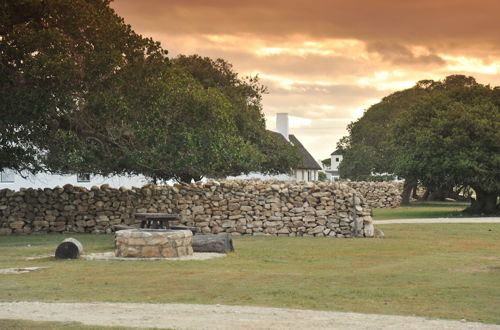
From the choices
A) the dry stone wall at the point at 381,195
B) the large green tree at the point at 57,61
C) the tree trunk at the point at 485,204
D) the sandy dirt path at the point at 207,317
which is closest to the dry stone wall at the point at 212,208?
the large green tree at the point at 57,61

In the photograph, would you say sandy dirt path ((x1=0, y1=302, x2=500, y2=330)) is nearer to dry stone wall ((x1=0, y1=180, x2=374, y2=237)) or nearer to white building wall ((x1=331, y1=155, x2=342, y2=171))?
dry stone wall ((x1=0, y1=180, x2=374, y2=237))

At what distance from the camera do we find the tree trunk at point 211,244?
22.4m

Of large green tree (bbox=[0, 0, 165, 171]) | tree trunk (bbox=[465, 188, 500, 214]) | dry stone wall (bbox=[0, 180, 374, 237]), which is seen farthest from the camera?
tree trunk (bbox=[465, 188, 500, 214])

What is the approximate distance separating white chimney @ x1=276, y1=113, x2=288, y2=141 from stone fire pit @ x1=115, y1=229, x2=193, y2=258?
63.5m

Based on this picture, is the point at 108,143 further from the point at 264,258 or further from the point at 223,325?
the point at 223,325

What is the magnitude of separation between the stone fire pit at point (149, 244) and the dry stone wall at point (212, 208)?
10342 millimetres

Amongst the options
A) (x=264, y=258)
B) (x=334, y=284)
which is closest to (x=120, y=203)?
(x=264, y=258)

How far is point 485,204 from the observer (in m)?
45.0

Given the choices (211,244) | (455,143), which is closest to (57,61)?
(211,244)

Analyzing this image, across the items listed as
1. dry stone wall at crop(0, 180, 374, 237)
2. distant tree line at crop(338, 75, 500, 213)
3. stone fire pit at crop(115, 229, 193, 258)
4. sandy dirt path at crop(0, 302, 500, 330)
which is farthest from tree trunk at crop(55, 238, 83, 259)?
distant tree line at crop(338, 75, 500, 213)

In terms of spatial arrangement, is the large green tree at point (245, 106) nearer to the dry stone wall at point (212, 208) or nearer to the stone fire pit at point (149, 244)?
the dry stone wall at point (212, 208)

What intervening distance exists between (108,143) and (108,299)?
53.3ft

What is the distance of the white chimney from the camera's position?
8450 centimetres

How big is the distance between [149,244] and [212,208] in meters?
11.0
